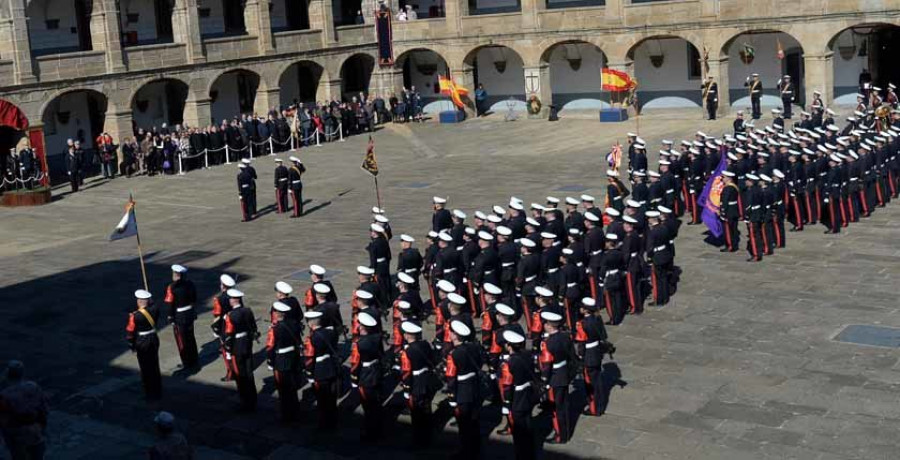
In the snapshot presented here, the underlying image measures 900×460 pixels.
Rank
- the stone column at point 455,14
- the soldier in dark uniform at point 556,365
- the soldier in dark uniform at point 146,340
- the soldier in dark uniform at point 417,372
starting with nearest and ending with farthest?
the soldier in dark uniform at point 556,365 < the soldier in dark uniform at point 417,372 < the soldier in dark uniform at point 146,340 < the stone column at point 455,14

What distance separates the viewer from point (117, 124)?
34.7 metres

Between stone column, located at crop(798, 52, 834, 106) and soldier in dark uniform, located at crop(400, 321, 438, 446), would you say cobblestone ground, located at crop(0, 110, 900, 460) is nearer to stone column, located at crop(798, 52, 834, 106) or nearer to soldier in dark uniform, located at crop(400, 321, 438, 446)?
soldier in dark uniform, located at crop(400, 321, 438, 446)

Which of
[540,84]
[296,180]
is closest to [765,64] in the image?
[540,84]

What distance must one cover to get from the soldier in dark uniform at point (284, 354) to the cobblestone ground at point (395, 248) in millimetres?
456

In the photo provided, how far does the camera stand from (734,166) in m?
22.0

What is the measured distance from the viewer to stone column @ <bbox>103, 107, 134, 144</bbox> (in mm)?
34588

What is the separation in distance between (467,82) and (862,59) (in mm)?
13022

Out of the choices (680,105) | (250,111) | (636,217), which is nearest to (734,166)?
(636,217)

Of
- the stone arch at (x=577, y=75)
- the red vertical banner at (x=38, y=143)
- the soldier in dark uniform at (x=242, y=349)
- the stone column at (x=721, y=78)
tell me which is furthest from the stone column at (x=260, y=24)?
the soldier in dark uniform at (x=242, y=349)

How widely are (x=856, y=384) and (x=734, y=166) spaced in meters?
9.13

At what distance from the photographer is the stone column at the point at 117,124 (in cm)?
3459

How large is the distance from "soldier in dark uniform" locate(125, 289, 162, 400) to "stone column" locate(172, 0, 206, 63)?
911 inches

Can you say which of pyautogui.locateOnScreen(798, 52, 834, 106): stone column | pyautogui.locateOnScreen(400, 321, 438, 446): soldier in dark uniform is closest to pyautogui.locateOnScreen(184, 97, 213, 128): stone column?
pyautogui.locateOnScreen(798, 52, 834, 106): stone column

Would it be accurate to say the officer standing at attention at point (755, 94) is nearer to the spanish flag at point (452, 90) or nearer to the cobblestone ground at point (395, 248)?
the cobblestone ground at point (395, 248)
